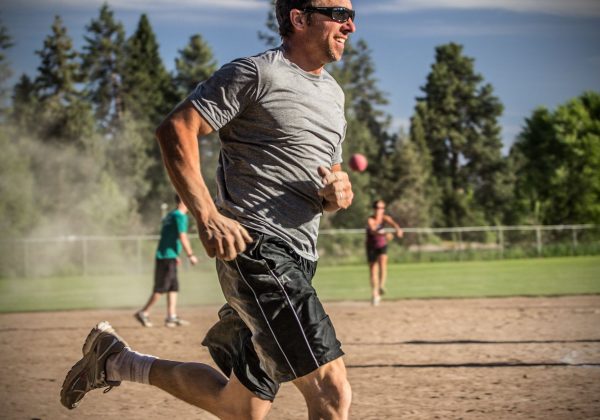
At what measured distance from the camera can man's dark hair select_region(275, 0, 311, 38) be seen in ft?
13.6

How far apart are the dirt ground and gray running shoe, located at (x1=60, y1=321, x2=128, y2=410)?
1192mm

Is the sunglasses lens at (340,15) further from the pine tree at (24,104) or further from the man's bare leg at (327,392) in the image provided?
the pine tree at (24,104)

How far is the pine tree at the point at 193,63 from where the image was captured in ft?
222

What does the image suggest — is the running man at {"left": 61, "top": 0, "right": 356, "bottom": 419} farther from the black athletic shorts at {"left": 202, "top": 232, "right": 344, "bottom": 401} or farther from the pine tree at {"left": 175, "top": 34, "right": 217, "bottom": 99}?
the pine tree at {"left": 175, "top": 34, "right": 217, "bottom": 99}

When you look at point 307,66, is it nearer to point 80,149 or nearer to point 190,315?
point 190,315

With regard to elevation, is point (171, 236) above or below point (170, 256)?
above

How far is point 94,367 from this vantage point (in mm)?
4863

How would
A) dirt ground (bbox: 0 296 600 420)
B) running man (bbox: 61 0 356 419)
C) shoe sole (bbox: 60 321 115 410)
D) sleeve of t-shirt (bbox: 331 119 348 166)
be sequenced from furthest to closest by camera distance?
dirt ground (bbox: 0 296 600 420) < shoe sole (bbox: 60 321 115 410) < sleeve of t-shirt (bbox: 331 119 348 166) < running man (bbox: 61 0 356 419)

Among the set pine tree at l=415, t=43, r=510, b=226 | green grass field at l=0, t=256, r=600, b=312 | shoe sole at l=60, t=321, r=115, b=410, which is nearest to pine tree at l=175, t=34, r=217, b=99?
pine tree at l=415, t=43, r=510, b=226

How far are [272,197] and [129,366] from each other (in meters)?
1.42

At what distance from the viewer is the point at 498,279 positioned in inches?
964

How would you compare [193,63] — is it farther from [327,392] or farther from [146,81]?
[327,392]

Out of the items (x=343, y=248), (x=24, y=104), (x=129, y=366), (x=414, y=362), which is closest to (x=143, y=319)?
(x=414, y=362)

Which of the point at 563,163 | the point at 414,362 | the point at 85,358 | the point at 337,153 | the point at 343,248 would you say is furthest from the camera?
the point at 563,163
